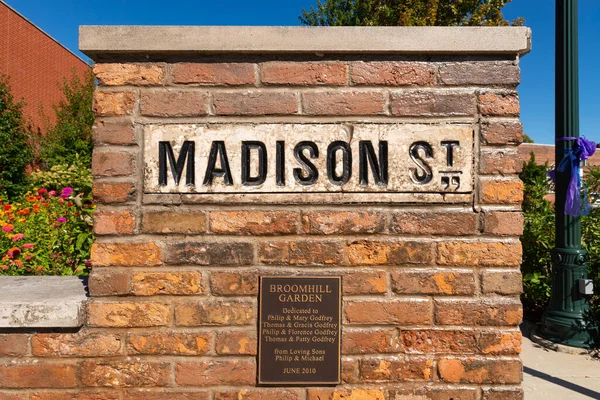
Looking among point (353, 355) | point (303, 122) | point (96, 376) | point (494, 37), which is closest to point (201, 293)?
point (96, 376)

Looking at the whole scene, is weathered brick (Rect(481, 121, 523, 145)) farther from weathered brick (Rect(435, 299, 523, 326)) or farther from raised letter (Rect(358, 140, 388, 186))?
weathered brick (Rect(435, 299, 523, 326))

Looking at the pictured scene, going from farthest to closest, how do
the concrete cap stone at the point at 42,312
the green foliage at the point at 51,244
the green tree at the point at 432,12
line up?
the green tree at the point at 432,12, the green foliage at the point at 51,244, the concrete cap stone at the point at 42,312

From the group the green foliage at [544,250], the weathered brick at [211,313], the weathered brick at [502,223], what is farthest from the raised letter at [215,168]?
the green foliage at [544,250]

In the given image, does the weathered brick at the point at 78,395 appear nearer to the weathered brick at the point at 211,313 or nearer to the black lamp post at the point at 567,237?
the weathered brick at the point at 211,313

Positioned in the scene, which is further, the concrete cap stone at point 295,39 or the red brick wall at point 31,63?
the red brick wall at point 31,63

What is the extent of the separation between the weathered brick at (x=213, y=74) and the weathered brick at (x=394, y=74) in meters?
0.47

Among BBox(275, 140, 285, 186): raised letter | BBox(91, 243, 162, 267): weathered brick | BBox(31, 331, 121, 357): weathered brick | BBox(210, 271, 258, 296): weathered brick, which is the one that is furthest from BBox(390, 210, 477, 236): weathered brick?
BBox(31, 331, 121, 357): weathered brick

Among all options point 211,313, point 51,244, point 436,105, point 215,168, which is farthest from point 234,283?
point 51,244

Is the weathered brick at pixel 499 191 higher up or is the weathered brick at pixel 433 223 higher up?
the weathered brick at pixel 499 191

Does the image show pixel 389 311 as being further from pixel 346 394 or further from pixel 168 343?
pixel 168 343

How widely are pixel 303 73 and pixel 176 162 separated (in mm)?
662

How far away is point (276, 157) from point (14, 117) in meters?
12.4

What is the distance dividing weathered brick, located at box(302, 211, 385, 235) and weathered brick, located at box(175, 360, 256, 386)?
649mm

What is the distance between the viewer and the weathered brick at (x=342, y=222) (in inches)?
62.9
